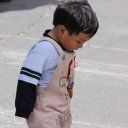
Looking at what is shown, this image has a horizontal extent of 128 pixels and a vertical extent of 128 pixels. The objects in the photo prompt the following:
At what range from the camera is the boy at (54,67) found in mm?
2777

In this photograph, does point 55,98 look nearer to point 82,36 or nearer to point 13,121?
point 82,36

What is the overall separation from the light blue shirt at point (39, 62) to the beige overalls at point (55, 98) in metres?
0.04

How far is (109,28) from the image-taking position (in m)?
11.0

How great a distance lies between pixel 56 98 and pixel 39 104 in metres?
0.11

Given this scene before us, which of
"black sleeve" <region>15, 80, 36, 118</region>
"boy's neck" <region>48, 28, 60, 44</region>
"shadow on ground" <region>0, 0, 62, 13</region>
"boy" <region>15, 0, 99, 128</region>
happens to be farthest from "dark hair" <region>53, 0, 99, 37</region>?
"shadow on ground" <region>0, 0, 62, 13</region>

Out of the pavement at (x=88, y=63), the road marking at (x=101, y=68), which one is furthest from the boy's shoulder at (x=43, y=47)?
the road marking at (x=101, y=68)

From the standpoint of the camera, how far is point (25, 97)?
2834 millimetres

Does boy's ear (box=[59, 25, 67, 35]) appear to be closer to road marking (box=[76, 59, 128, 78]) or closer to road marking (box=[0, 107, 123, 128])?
road marking (box=[0, 107, 123, 128])

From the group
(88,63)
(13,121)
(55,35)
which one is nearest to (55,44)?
(55,35)

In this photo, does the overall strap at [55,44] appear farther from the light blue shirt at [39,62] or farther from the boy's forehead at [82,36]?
the boy's forehead at [82,36]

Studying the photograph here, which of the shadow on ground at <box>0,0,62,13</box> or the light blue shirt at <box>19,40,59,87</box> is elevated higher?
the light blue shirt at <box>19,40,59,87</box>

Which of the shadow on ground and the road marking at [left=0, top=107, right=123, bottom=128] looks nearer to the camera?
the road marking at [left=0, top=107, right=123, bottom=128]

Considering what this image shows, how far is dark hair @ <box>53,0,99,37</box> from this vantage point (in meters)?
2.75

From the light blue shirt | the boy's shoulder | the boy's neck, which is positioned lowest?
the light blue shirt
